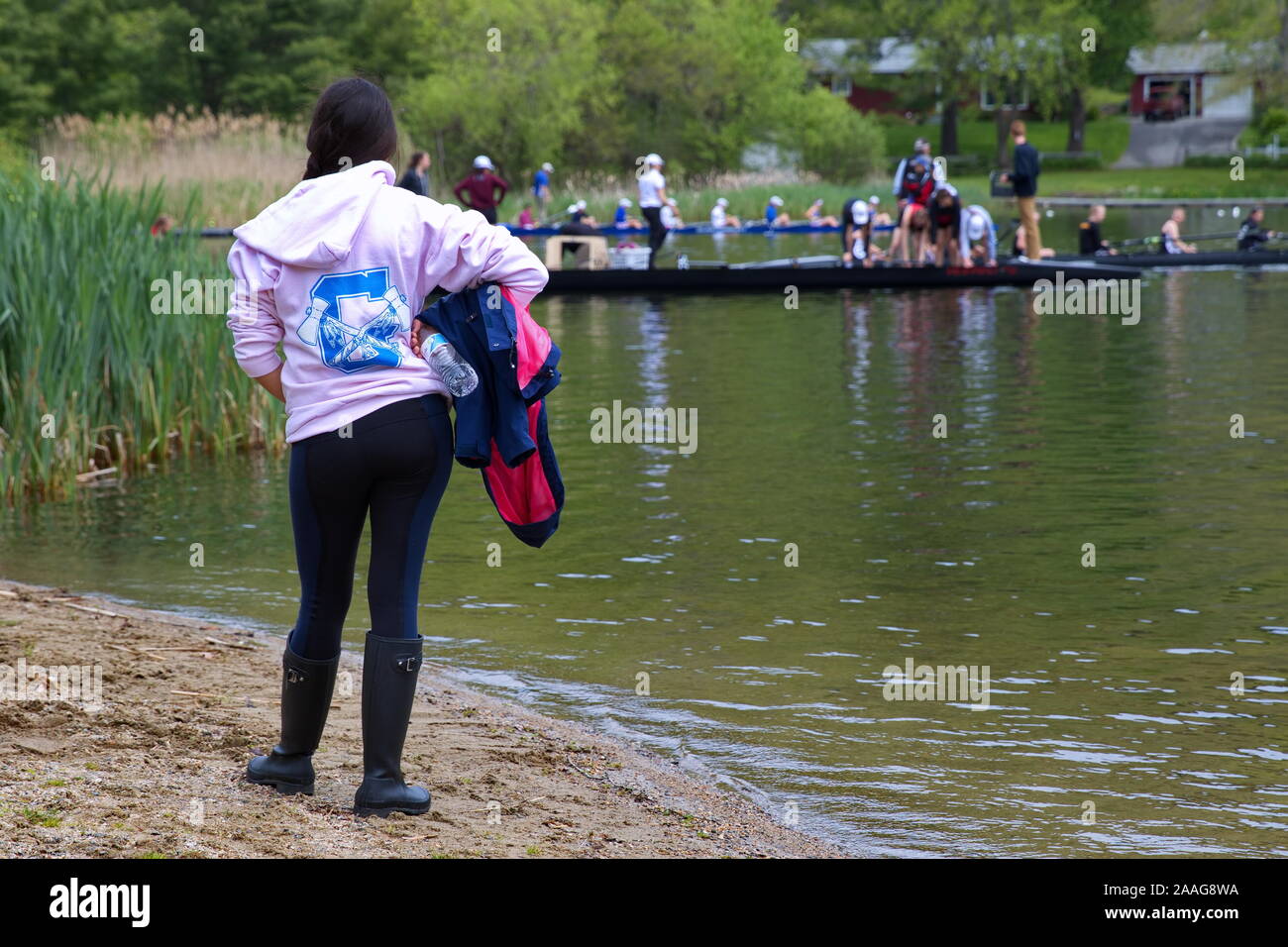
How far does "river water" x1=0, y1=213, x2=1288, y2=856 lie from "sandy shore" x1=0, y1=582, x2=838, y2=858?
43cm

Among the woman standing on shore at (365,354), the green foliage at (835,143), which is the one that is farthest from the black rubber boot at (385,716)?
the green foliage at (835,143)

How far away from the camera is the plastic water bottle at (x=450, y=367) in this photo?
4.70 m

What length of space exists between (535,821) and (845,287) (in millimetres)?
21923

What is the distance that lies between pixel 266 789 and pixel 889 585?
460cm

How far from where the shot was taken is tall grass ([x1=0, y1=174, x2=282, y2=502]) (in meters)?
10.8

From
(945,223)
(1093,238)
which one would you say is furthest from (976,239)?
(1093,238)

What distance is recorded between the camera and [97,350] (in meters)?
11.5

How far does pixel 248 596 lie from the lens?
9.05 metres

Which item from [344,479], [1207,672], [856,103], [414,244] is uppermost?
[856,103]

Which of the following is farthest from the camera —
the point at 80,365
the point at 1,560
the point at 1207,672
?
the point at 80,365

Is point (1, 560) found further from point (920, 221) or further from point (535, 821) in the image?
point (920, 221)

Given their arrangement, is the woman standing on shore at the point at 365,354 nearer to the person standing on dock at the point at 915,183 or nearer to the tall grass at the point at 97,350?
the tall grass at the point at 97,350

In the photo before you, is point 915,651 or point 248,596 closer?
point 915,651
